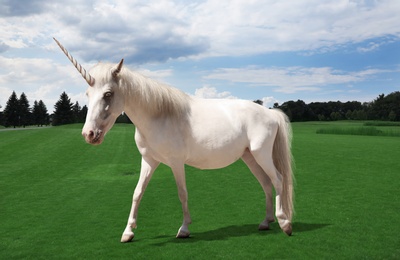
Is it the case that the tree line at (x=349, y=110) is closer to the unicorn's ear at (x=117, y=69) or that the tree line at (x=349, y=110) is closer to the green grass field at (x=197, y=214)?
the green grass field at (x=197, y=214)

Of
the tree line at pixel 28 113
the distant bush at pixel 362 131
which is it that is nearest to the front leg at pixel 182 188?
the distant bush at pixel 362 131

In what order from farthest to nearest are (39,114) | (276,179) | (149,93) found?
(39,114) < (276,179) < (149,93)

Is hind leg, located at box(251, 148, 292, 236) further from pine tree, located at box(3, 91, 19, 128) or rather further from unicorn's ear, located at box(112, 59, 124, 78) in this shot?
pine tree, located at box(3, 91, 19, 128)

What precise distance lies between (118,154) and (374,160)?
10.0m

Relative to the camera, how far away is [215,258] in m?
3.94

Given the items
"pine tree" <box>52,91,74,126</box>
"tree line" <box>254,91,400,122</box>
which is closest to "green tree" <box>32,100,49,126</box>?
"pine tree" <box>52,91,74,126</box>

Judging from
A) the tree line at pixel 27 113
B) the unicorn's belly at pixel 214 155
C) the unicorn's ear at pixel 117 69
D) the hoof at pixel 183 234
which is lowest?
the hoof at pixel 183 234

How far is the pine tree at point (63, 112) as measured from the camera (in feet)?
237

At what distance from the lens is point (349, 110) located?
75875 millimetres

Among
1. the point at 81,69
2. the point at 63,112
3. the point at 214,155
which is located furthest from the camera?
the point at 63,112

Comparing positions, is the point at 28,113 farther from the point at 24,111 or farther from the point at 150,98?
the point at 150,98

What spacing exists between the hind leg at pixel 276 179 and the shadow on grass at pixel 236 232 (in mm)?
174

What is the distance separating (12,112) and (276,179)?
269 feet

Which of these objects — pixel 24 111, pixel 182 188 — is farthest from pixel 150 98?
pixel 24 111
